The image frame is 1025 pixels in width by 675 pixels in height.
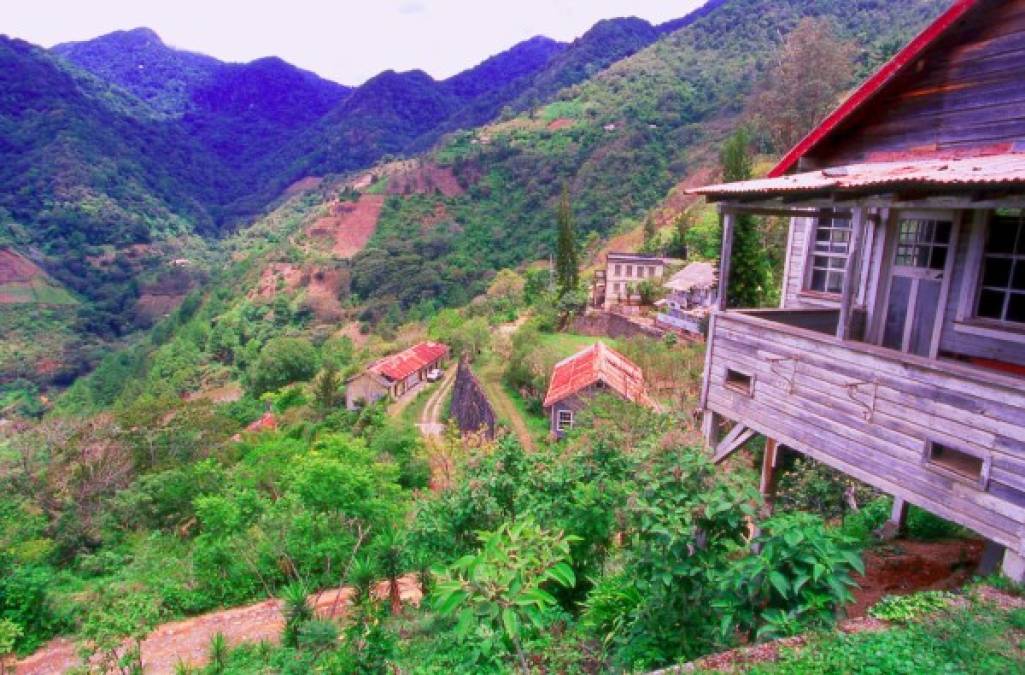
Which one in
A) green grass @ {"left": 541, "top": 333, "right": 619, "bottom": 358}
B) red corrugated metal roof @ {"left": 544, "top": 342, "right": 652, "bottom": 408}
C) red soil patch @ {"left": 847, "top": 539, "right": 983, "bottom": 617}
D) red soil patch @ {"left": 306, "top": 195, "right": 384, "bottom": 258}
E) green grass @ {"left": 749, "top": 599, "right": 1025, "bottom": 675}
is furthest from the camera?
red soil patch @ {"left": 306, "top": 195, "right": 384, "bottom": 258}

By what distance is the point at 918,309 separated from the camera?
221 inches

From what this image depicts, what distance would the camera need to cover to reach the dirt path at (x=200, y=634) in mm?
9172

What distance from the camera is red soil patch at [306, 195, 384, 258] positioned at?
249 feet

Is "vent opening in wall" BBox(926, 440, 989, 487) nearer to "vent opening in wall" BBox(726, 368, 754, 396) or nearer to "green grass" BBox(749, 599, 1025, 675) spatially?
"green grass" BBox(749, 599, 1025, 675)

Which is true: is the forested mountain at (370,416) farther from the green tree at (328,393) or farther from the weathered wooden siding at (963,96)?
the weathered wooden siding at (963,96)

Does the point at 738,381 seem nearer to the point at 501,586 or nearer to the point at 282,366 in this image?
the point at 501,586

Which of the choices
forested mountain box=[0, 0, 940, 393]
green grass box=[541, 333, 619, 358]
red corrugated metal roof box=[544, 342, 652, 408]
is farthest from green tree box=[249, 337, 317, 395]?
red corrugated metal roof box=[544, 342, 652, 408]

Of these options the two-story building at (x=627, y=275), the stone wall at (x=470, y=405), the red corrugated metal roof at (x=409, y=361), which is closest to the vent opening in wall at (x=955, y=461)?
the stone wall at (x=470, y=405)

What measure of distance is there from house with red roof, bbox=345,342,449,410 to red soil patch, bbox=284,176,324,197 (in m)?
117

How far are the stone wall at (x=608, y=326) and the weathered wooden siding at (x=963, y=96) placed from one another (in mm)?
→ 19567

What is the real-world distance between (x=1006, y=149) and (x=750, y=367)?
284 cm

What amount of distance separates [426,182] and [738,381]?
83.9 metres

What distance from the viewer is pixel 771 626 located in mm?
Answer: 3467

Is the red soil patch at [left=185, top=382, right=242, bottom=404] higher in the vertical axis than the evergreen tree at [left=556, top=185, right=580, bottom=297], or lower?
lower
